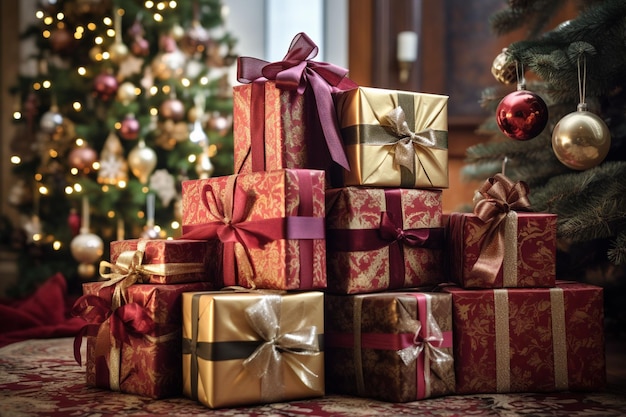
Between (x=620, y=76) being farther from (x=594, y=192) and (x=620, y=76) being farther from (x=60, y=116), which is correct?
(x=60, y=116)

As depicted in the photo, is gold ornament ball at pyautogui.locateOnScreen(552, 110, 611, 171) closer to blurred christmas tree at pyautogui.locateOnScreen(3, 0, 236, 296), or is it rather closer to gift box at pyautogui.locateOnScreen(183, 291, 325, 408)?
gift box at pyautogui.locateOnScreen(183, 291, 325, 408)

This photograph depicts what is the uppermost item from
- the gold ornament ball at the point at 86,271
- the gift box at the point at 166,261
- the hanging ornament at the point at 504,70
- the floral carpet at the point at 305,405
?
the hanging ornament at the point at 504,70

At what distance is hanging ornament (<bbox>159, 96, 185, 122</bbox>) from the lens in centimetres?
385

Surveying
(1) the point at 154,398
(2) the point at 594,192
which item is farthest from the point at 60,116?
(2) the point at 594,192

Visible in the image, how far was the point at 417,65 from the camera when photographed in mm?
4293

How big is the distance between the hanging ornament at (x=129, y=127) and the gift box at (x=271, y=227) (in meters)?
1.86

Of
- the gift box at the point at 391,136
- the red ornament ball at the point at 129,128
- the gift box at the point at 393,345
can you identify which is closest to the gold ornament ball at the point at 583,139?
the gift box at the point at 391,136

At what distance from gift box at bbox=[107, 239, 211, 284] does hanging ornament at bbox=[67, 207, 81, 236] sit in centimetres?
185

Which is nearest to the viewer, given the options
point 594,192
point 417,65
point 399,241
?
point 399,241

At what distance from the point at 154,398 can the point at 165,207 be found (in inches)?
84.2

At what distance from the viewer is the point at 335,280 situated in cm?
197

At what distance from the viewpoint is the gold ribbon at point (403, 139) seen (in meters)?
2.01

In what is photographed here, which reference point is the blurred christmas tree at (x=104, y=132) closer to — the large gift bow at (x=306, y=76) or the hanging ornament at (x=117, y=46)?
the hanging ornament at (x=117, y=46)

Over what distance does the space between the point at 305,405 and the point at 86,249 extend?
2106 mm
